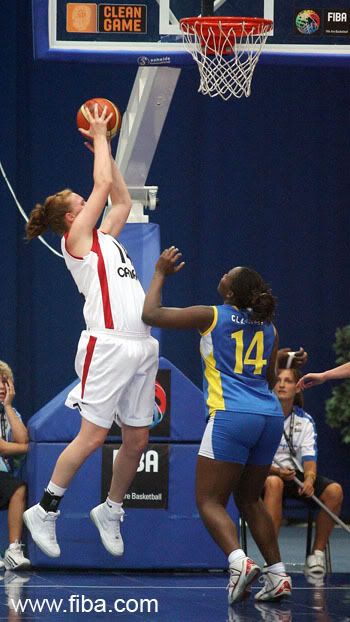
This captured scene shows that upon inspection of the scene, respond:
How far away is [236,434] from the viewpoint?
684 centimetres

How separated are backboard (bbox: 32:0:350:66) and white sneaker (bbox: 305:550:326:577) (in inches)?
137

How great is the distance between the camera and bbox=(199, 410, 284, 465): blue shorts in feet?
22.5

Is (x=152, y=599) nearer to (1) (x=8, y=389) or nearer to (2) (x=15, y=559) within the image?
(2) (x=15, y=559)

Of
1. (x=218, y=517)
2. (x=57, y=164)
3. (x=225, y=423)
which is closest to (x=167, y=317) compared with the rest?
(x=225, y=423)

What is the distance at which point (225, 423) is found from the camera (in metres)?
6.87

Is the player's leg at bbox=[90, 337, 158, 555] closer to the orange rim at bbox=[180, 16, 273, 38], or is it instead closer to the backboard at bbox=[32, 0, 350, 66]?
the backboard at bbox=[32, 0, 350, 66]

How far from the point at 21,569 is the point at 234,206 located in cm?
494

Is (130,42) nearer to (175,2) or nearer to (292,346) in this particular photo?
(175,2)

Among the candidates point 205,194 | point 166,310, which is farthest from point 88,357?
point 205,194

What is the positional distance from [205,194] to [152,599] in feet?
18.8

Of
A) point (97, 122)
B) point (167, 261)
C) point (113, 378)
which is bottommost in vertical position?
point (113, 378)

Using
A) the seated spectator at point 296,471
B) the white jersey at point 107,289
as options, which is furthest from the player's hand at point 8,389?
the white jersey at point 107,289

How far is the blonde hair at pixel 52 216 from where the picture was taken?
6.86 meters

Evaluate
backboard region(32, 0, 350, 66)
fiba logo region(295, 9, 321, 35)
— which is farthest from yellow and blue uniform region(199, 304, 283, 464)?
fiba logo region(295, 9, 321, 35)
